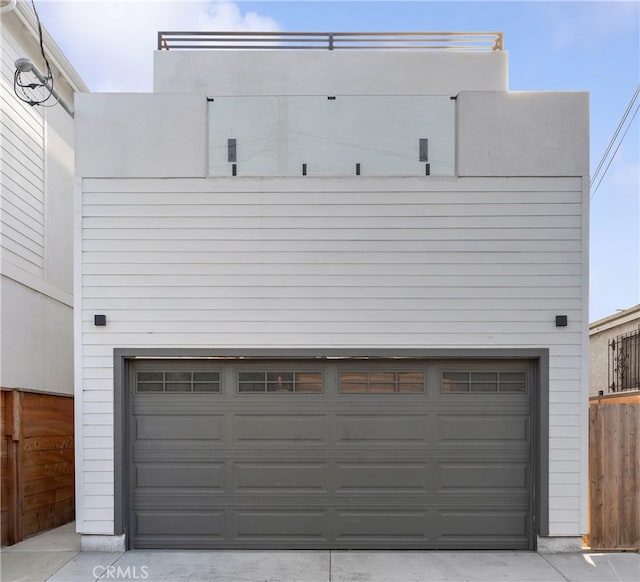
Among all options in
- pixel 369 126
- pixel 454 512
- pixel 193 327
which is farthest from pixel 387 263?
pixel 454 512

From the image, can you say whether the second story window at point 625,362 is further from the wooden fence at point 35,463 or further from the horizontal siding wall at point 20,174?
the horizontal siding wall at point 20,174

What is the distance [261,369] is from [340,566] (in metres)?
2.00

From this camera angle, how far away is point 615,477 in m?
5.35

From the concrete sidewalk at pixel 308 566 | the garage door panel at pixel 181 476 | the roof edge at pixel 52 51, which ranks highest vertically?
the roof edge at pixel 52 51

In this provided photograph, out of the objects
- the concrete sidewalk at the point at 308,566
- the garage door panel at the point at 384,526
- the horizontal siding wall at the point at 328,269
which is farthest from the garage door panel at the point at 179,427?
the garage door panel at the point at 384,526

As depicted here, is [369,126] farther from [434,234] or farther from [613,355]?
[613,355]

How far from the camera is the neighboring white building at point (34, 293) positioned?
577 cm

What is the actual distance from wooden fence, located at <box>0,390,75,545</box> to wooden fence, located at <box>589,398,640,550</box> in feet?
19.4

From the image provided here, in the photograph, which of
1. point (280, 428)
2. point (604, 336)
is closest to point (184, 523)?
point (280, 428)

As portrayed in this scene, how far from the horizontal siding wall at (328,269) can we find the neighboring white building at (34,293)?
1045 mm

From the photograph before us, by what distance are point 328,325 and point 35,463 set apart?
145 inches

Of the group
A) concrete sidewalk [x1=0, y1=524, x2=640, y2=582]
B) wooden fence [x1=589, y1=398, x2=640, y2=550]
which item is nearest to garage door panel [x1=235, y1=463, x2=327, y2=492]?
concrete sidewalk [x1=0, y1=524, x2=640, y2=582]

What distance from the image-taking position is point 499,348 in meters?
5.39

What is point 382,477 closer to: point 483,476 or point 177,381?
point 483,476
